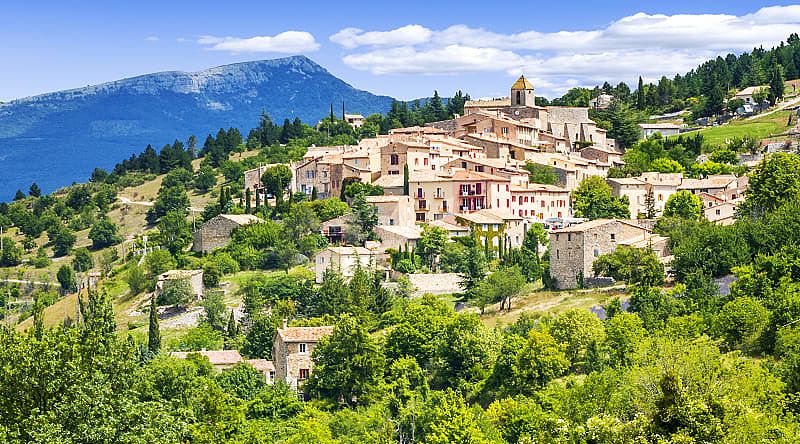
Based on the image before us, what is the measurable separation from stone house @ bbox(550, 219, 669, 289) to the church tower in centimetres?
3293

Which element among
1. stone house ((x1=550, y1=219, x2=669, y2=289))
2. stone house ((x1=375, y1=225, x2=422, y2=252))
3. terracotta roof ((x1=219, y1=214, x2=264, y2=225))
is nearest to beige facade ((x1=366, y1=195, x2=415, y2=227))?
stone house ((x1=375, y1=225, x2=422, y2=252))

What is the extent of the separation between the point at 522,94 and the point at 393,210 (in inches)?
992

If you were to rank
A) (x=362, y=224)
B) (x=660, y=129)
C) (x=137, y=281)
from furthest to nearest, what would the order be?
(x=660, y=129), (x=137, y=281), (x=362, y=224)

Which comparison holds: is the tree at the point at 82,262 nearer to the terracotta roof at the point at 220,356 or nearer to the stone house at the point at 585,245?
the terracotta roof at the point at 220,356

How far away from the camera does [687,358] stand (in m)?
29.2

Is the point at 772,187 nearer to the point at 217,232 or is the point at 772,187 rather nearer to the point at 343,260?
the point at 343,260

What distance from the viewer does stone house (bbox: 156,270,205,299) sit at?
59906 mm

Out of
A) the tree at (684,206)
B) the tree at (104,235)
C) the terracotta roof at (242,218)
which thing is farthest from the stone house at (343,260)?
the tree at (104,235)

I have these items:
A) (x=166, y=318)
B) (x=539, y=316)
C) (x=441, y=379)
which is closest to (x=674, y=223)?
(x=539, y=316)

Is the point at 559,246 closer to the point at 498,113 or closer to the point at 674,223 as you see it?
the point at 674,223

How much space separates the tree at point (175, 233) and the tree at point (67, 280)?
7.39 metres

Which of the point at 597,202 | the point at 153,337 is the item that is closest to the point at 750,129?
the point at 597,202

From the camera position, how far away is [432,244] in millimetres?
59094

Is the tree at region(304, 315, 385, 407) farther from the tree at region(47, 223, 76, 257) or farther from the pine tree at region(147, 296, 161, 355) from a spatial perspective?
the tree at region(47, 223, 76, 257)
